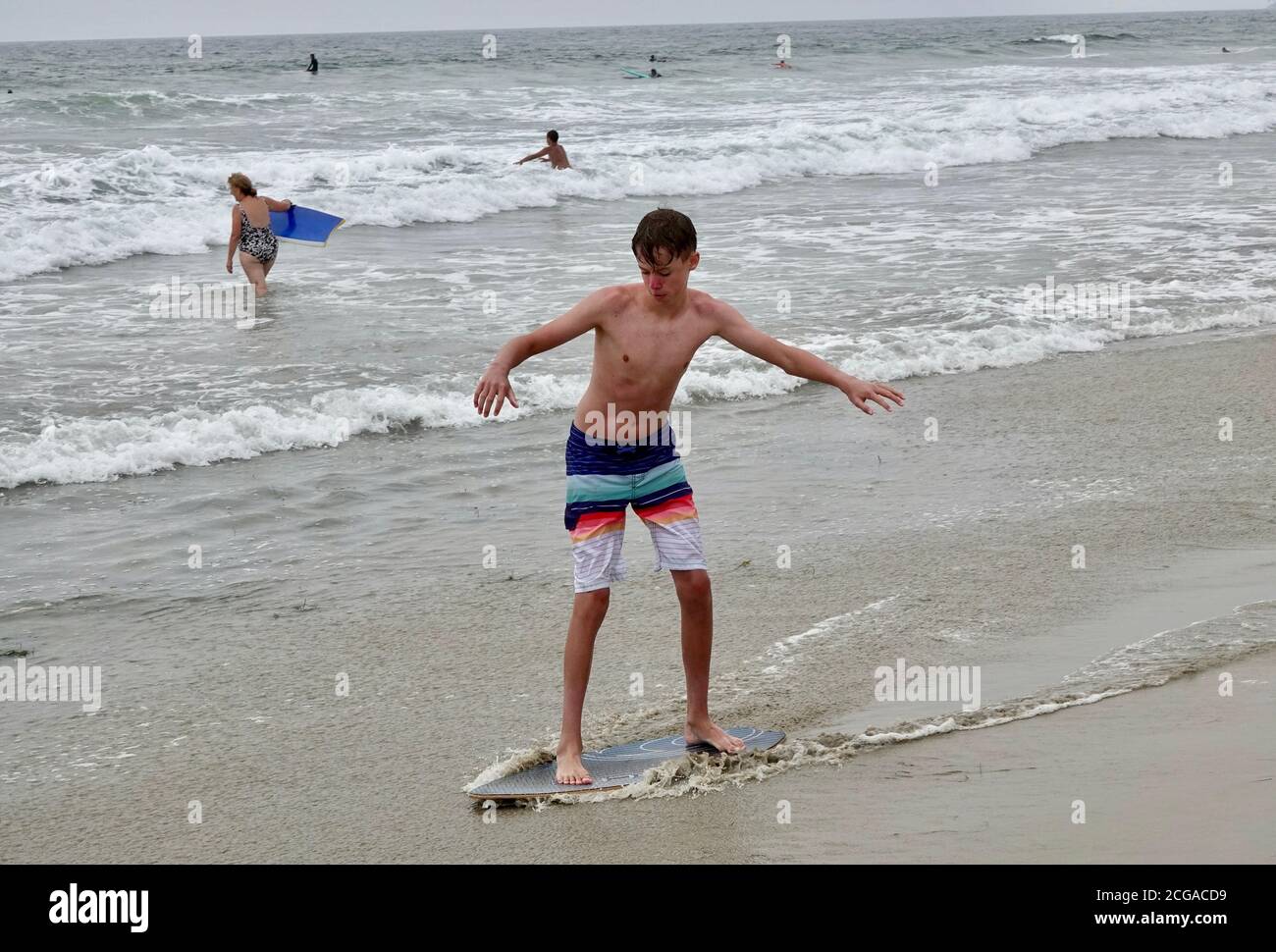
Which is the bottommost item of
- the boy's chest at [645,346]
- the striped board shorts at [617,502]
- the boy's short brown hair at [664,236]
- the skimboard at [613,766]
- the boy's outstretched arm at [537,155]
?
the skimboard at [613,766]

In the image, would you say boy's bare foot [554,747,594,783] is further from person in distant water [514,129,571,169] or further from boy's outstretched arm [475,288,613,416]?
person in distant water [514,129,571,169]

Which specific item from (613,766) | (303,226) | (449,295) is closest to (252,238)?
(303,226)

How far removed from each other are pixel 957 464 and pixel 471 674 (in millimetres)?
3426

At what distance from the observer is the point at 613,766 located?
12.7 ft

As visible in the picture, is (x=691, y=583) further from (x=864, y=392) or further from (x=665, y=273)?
(x=665, y=273)

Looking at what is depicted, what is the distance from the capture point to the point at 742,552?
584cm

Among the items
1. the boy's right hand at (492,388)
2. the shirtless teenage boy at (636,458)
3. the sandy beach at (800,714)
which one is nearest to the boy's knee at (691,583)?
the shirtless teenage boy at (636,458)

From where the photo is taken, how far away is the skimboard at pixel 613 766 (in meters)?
3.70

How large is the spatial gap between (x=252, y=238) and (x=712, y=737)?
426 inches

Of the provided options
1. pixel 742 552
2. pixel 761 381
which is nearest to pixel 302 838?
pixel 742 552

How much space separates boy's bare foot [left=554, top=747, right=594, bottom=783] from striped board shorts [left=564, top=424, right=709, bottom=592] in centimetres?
47

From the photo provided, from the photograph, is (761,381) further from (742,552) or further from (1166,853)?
(1166,853)

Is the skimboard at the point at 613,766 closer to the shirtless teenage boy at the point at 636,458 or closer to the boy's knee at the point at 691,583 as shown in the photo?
the shirtless teenage boy at the point at 636,458

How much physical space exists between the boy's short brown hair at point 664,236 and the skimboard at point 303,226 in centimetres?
1160
